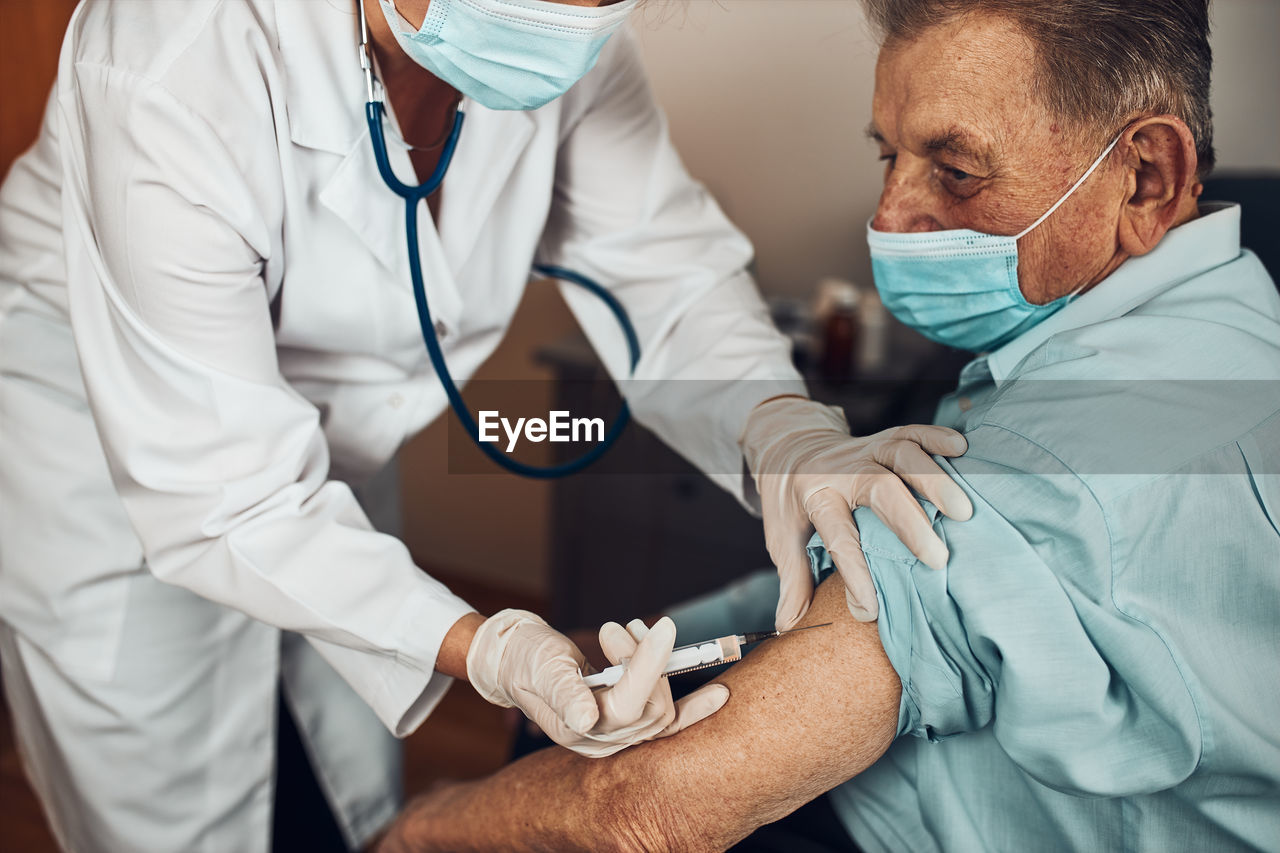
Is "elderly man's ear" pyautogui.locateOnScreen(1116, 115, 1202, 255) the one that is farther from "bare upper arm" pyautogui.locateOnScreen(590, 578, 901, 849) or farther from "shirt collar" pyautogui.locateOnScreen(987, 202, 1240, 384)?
"bare upper arm" pyautogui.locateOnScreen(590, 578, 901, 849)

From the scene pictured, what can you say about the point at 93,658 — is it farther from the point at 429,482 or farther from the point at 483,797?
the point at 429,482

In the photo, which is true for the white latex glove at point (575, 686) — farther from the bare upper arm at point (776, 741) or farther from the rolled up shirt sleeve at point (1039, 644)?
the rolled up shirt sleeve at point (1039, 644)

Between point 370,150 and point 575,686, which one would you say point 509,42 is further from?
point 575,686

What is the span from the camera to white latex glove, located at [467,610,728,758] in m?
0.75

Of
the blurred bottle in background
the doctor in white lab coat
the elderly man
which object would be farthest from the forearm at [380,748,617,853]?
the blurred bottle in background

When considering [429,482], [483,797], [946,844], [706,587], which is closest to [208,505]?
[483,797]

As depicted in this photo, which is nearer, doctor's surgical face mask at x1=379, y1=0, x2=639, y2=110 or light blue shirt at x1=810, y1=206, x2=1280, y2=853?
light blue shirt at x1=810, y1=206, x2=1280, y2=853

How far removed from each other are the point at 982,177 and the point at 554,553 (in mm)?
1352

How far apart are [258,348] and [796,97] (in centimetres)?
64

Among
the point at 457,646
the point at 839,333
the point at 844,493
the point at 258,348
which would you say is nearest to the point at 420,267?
the point at 258,348

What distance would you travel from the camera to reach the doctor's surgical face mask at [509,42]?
831mm

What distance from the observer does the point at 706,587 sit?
1.83m

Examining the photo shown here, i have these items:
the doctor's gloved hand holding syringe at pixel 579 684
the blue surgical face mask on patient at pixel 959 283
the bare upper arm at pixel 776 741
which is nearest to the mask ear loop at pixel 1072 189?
the blue surgical face mask on patient at pixel 959 283

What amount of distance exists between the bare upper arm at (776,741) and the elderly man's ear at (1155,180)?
0.40m
